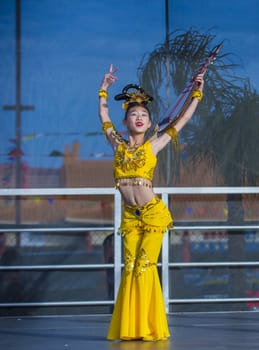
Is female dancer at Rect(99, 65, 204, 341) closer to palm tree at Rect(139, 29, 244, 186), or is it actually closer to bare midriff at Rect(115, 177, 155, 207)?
bare midriff at Rect(115, 177, 155, 207)

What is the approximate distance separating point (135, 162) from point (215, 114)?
2.06m

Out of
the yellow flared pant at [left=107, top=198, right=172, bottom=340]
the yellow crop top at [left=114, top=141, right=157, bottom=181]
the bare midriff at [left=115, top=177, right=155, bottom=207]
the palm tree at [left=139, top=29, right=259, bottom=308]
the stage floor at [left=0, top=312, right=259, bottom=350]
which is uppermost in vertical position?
the palm tree at [left=139, top=29, right=259, bottom=308]

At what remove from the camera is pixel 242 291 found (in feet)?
26.9

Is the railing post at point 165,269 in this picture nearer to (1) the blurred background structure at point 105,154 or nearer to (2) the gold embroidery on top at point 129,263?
(1) the blurred background structure at point 105,154

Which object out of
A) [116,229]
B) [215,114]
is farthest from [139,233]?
[215,114]

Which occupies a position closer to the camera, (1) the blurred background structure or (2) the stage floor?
(2) the stage floor

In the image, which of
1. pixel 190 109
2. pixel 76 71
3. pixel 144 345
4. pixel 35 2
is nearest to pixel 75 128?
pixel 76 71

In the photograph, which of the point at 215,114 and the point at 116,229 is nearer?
the point at 116,229

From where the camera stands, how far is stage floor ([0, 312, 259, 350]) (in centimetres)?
624

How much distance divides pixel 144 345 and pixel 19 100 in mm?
2750

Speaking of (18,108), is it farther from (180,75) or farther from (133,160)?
(133,160)

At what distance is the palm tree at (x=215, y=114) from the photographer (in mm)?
8203

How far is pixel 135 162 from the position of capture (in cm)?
636

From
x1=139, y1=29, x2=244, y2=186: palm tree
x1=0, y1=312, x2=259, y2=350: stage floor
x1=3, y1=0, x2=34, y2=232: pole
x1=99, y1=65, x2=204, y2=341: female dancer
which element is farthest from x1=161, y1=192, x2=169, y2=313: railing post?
x1=99, y1=65, x2=204, y2=341: female dancer
